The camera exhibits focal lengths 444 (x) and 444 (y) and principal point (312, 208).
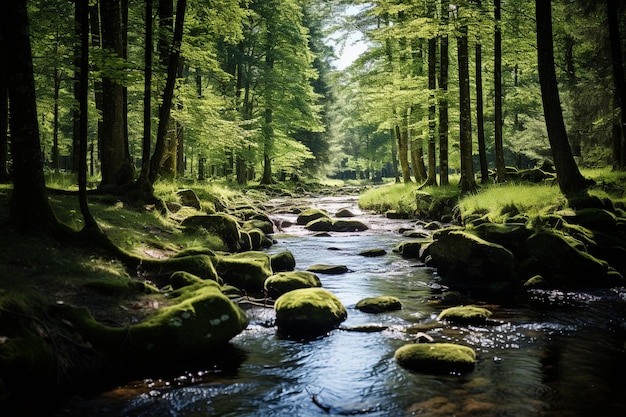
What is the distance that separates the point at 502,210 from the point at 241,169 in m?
22.0

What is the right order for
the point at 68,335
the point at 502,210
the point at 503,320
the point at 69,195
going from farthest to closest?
the point at 502,210 → the point at 69,195 → the point at 503,320 → the point at 68,335

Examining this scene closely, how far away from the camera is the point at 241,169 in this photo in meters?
32.1

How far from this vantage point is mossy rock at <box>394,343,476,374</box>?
5.35 meters

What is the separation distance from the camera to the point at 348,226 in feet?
57.9

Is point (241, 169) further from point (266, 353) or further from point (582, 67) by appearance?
point (266, 353)

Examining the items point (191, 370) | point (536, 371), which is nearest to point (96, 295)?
point (191, 370)

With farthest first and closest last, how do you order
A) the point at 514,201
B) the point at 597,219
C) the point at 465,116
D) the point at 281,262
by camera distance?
the point at 465,116
the point at 514,201
the point at 281,262
the point at 597,219

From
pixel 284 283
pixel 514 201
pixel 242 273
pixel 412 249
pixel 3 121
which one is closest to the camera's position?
pixel 284 283

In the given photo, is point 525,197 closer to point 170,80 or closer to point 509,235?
point 509,235

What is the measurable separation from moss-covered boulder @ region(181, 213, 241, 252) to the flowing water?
5.12 metres

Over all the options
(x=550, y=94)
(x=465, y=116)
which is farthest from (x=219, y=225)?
(x=465, y=116)

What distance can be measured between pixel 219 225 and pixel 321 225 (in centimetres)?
634

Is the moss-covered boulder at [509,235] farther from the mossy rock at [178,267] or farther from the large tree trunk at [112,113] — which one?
the large tree trunk at [112,113]

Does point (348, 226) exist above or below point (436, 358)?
above
